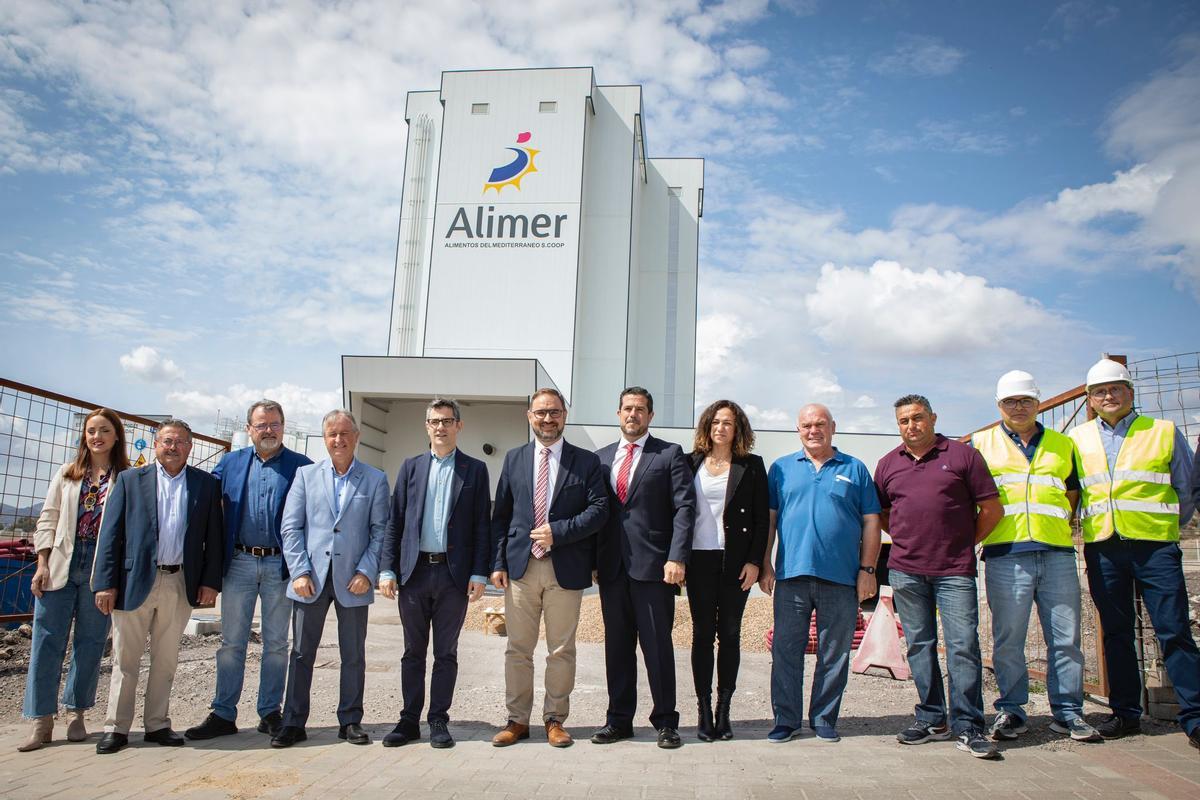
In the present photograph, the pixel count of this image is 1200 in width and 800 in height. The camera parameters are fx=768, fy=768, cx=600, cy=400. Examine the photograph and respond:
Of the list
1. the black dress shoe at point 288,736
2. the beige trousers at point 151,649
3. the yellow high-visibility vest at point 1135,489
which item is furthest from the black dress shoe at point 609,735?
the yellow high-visibility vest at point 1135,489

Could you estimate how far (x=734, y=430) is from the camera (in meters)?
4.68

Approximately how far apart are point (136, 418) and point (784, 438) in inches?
526

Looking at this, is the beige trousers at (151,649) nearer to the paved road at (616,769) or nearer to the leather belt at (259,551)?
the paved road at (616,769)

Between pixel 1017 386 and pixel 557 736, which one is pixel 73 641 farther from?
pixel 1017 386

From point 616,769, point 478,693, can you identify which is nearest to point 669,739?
point 616,769

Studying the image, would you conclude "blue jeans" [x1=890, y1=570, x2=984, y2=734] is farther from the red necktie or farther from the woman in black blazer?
the red necktie

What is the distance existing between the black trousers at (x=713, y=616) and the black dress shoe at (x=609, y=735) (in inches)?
18.9

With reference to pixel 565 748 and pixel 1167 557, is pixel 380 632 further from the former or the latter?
pixel 1167 557

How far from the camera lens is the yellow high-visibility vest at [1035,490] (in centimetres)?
429

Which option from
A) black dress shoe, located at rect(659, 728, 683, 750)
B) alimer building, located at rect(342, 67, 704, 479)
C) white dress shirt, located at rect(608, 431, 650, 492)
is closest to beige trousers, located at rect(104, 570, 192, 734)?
white dress shirt, located at rect(608, 431, 650, 492)

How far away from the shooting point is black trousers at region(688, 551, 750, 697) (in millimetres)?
4445

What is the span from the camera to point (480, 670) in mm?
7195

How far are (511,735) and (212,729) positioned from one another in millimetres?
1722

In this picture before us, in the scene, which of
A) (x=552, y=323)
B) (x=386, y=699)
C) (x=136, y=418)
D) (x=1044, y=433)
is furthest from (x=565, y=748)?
(x=552, y=323)
